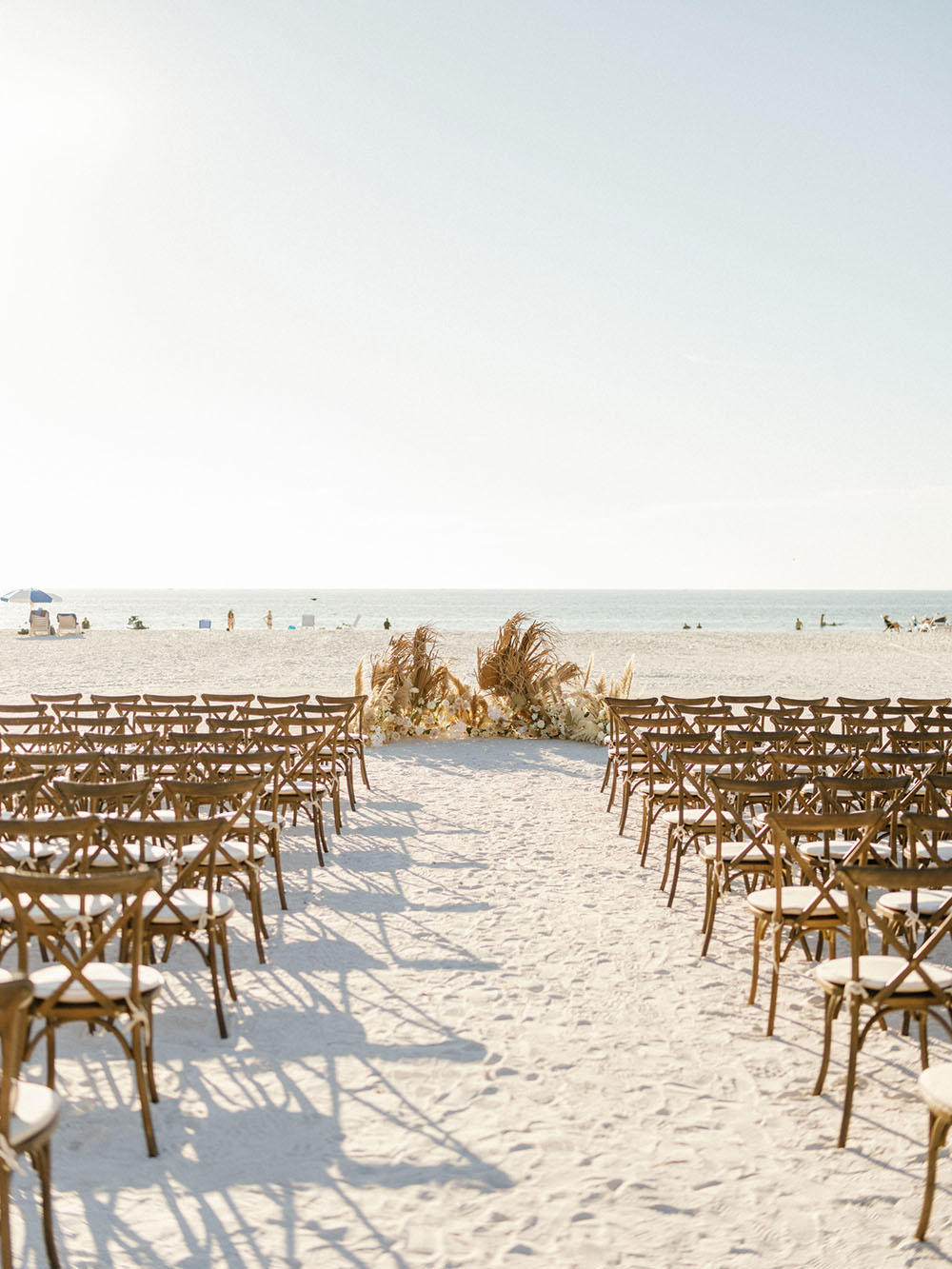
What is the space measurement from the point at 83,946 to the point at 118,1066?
1.88 ft

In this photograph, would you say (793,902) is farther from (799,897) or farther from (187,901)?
(187,901)

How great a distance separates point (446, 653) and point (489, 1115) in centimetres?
3041

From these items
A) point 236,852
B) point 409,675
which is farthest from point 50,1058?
point 409,675

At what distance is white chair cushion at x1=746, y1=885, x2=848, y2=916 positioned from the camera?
4555 mm

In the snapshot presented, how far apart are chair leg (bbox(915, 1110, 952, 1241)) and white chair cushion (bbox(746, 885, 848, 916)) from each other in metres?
1.49

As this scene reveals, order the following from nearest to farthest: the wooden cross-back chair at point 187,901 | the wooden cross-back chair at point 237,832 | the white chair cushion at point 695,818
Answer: the wooden cross-back chair at point 187,901 → the wooden cross-back chair at point 237,832 → the white chair cushion at point 695,818

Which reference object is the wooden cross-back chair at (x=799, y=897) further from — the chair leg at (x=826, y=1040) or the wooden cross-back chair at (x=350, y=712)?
the wooden cross-back chair at (x=350, y=712)

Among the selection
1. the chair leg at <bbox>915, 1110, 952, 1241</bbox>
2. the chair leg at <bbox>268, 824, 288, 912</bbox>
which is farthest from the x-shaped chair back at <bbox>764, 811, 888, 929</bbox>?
the chair leg at <bbox>268, 824, 288, 912</bbox>

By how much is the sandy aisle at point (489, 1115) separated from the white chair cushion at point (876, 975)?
497mm

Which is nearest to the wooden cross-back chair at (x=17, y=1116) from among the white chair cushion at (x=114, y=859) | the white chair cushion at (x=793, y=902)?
the white chair cushion at (x=114, y=859)

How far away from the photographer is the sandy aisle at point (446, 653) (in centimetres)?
2152

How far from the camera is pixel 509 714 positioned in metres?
14.6

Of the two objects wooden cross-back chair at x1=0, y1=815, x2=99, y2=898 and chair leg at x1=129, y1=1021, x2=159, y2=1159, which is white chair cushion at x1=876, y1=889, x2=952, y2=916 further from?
wooden cross-back chair at x1=0, y1=815, x2=99, y2=898

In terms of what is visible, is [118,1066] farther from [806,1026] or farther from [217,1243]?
[806,1026]
